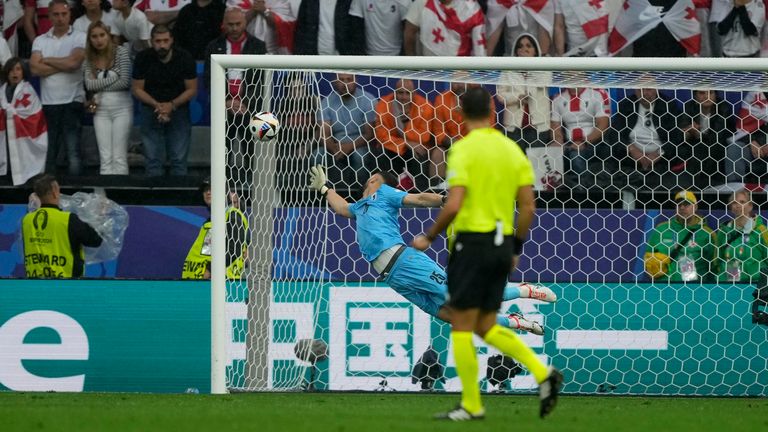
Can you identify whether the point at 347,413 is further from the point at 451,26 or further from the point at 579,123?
the point at 451,26

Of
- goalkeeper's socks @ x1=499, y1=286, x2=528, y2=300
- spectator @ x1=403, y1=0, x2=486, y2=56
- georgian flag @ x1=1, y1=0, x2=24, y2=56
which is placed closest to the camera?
goalkeeper's socks @ x1=499, y1=286, x2=528, y2=300

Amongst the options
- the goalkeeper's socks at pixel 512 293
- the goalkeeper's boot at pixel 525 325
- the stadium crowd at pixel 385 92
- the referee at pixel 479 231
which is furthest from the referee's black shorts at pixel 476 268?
the stadium crowd at pixel 385 92

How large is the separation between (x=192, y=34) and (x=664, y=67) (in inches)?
253

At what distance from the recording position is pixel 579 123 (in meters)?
13.1

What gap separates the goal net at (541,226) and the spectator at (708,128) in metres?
0.02

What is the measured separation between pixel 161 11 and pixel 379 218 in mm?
5402

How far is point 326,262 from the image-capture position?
41.8 ft

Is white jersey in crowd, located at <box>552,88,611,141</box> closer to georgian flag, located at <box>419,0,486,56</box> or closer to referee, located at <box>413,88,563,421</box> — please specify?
georgian flag, located at <box>419,0,486,56</box>

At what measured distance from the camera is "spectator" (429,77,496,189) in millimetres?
13148

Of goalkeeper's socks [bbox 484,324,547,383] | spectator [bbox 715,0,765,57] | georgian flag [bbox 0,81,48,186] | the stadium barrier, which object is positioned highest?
spectator [bbox 715,0,765,57]

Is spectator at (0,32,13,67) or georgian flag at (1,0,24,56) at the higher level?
georgian flag at (1,0,24,56)

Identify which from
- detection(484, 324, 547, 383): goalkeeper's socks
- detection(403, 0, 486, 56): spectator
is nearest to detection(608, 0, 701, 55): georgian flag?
detection(403, 0, 486, 56): spectator

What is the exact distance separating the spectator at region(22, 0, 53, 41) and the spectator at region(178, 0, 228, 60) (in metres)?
1.58

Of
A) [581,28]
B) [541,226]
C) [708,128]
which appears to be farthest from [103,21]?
[708,128]
